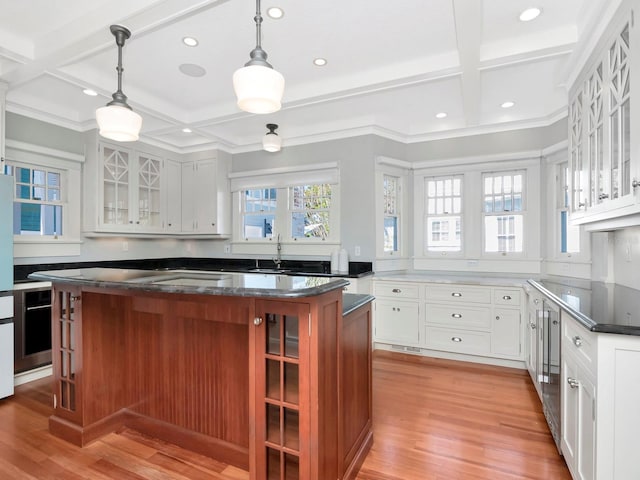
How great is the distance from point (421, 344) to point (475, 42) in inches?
117

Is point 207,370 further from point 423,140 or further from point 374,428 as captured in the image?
point 423,140

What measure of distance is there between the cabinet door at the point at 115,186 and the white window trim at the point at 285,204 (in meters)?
1.36

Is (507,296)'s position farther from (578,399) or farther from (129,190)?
(129,190)

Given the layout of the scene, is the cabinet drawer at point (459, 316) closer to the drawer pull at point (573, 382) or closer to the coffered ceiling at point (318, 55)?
the drawer pull at point (573, 382)

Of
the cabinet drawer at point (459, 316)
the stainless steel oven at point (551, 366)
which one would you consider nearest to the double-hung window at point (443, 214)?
the cabinet drawer at point (459, 316)

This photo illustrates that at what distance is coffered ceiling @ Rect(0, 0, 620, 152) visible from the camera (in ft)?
7.44

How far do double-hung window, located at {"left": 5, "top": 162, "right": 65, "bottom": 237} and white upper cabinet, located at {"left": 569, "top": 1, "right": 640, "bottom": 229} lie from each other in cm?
486

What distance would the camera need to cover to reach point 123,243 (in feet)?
15.1

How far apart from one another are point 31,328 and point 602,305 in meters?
4.46

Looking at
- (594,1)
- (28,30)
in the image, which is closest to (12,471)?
(28,30)

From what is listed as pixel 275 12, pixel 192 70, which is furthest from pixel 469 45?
pixel 192 70

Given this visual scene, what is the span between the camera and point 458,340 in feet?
12.3

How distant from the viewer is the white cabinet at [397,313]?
3.95 meters

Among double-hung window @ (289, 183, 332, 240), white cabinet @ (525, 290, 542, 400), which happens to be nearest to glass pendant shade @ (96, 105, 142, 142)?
double-hung window @ (289, 183, 332, 240)
